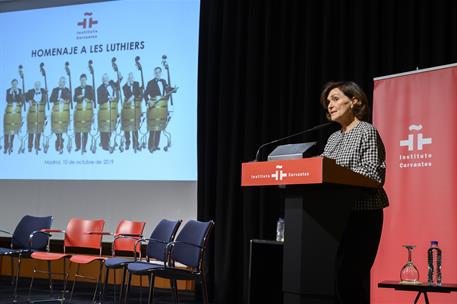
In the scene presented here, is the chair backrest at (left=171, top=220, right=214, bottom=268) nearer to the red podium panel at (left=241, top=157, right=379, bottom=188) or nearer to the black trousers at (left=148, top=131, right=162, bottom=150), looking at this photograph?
the black trousers at (left=148, top=131, right=162, bottom=150)

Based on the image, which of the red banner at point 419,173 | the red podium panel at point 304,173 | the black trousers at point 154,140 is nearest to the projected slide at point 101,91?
the black trousers at point 154,140

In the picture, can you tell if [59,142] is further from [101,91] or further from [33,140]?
[101,91]

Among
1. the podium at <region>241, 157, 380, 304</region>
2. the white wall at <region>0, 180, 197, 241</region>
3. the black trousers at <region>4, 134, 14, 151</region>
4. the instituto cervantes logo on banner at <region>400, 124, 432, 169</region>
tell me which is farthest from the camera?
the black trousers at <region>4, 134, 14, 151</region>

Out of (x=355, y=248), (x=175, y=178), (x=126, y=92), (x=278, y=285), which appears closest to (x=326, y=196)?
(x=355, y=248)

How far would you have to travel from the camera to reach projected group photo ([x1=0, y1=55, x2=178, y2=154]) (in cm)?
657

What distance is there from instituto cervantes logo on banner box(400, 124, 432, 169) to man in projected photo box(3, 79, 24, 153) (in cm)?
438

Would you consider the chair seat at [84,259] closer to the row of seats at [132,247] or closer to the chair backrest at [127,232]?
the row of seats at [132,247]

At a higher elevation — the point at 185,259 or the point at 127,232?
the point at 127,232

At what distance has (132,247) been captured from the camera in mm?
5699

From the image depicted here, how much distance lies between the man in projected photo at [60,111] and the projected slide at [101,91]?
0.04ft

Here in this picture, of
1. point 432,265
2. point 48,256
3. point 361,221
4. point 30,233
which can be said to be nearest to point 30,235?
point 30,233

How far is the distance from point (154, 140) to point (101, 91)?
2.78 ft

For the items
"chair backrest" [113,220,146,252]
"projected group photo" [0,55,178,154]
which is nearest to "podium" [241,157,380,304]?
"chair backrest" [113,220,146,252]

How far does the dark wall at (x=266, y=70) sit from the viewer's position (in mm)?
5520
